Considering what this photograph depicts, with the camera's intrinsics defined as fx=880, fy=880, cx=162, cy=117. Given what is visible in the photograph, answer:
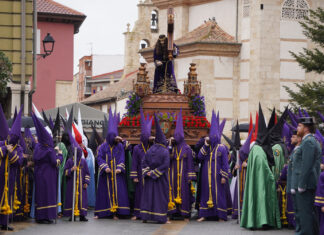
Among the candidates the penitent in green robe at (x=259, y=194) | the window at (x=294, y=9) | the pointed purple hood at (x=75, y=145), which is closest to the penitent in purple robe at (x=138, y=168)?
the pointed purple hood at (x=75, y=145)

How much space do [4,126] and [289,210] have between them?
18.7ft

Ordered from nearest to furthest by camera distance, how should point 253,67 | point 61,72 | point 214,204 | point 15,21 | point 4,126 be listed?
point 4,126, point 214,204, point 15,21, point 253,67, point 61,72

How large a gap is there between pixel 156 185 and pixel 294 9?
86.3ft

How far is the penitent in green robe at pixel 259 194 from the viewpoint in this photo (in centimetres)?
1667

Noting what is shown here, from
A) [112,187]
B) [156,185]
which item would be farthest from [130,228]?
[112,187]

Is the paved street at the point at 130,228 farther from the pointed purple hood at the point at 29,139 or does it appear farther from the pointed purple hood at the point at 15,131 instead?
the pointed purple hood at the point at 29,139

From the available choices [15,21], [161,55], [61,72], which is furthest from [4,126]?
[61,72]

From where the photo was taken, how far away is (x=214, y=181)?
1884 centimetres

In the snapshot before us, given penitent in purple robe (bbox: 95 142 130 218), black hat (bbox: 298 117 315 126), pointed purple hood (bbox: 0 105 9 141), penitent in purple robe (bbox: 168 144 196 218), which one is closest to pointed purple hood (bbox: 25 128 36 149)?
penitent in purple robe (bbox: 95 142 130 218)

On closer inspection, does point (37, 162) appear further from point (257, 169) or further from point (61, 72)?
point (61, 72)

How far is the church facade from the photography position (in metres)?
42.2

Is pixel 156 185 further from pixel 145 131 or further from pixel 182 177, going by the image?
pixel 145 131

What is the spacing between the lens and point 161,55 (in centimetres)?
2153

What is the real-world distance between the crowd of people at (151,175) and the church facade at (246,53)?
866 inches
